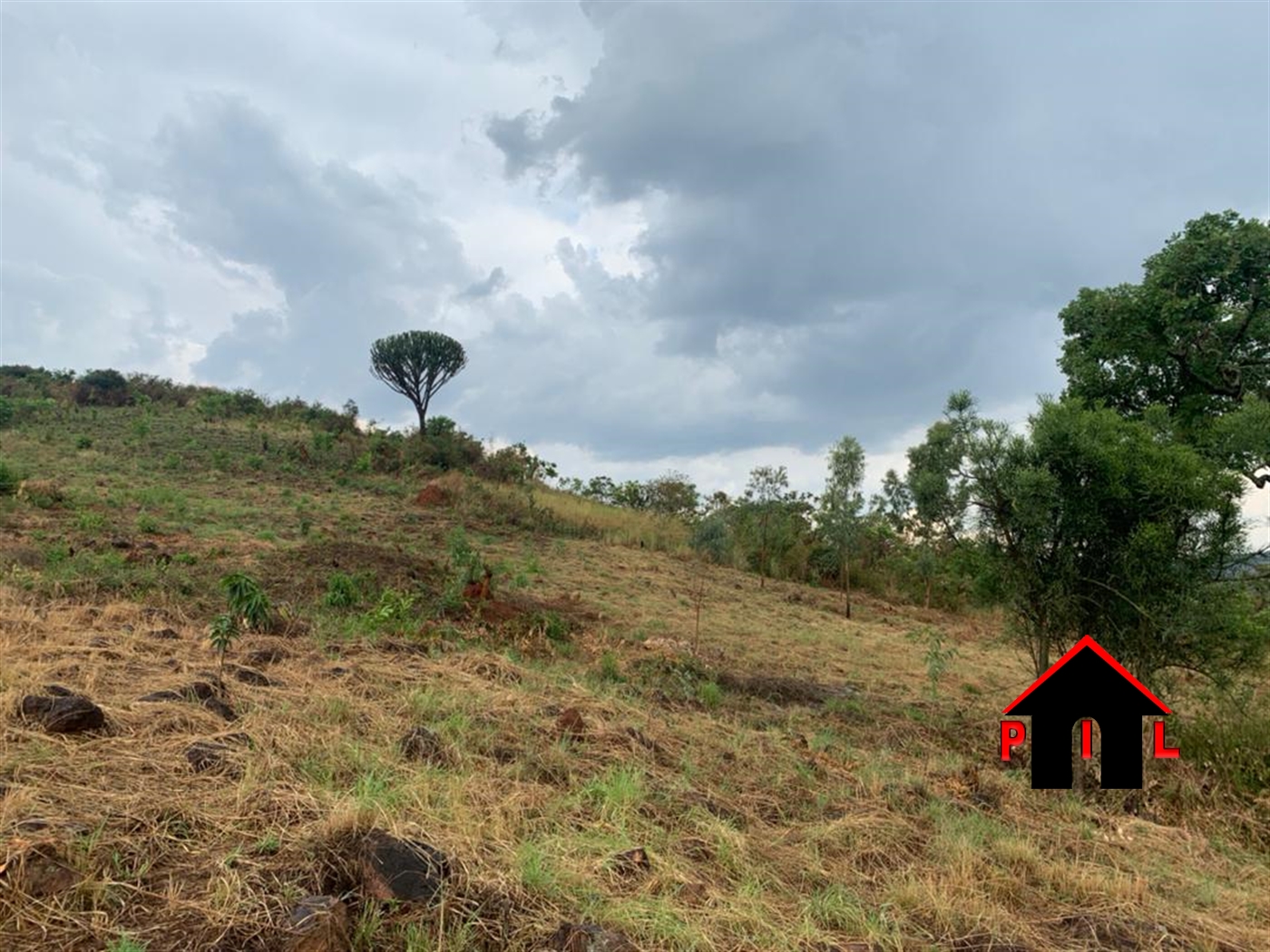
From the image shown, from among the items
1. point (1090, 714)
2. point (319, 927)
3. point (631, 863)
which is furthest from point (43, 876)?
point (1090, 714)

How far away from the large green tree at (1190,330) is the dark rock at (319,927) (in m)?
10.8

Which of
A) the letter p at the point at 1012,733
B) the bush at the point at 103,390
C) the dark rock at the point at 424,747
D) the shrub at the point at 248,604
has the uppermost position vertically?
the bush at the point at 103,390

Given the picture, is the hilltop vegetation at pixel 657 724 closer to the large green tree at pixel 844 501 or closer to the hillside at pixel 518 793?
the hillside at pixel 518 793

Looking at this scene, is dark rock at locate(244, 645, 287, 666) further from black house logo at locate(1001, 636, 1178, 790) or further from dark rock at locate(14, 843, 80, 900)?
black house logo at locate(1001, 636, 1178, 790)

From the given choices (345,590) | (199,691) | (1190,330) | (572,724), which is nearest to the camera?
(199,691)

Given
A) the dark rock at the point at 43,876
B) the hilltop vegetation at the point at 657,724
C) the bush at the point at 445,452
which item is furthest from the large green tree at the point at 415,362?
the dark rock at the point at 43,876

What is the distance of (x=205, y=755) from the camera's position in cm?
309

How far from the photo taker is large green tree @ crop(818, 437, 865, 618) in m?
15.8

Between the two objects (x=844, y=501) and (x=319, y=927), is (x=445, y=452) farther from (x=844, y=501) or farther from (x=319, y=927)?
(x=319, y=927)

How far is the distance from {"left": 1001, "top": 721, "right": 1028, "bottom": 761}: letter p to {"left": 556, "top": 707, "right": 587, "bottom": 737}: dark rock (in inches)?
137

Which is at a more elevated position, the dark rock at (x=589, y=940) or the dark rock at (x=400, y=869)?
the dark rock at (x=400, y=869)

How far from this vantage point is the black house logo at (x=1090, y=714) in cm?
514

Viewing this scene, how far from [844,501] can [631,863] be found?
14471 mm

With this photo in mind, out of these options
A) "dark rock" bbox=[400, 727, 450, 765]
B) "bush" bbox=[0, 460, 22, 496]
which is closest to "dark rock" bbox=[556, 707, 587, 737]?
"dark rock" bbox=[400, 727, 450, 765]
